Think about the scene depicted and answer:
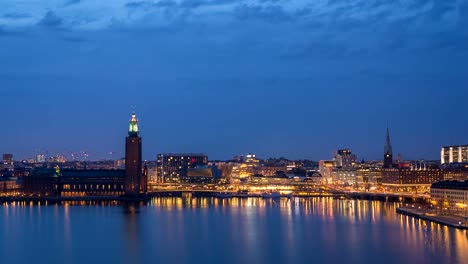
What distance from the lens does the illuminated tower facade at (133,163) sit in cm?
5153

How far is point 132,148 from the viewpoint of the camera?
52469mm

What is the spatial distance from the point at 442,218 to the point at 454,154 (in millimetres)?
53192

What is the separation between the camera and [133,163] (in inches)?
2052

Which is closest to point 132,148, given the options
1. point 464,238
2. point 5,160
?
point 464,238

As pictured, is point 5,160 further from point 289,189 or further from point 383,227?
point 383,227

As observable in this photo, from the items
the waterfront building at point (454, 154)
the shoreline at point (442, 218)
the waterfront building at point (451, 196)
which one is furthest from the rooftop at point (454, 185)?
the waterfront building at point (454, 154)

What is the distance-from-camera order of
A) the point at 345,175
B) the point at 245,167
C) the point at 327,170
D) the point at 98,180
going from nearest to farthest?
the point at 98,180, the point at 345,175, the point at 327,170, the point at 245,167

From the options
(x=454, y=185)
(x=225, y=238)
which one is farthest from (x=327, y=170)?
(x=225, y=238)

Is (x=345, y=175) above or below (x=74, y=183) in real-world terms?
above

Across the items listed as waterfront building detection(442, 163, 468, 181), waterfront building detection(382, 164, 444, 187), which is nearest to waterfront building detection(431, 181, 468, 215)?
waterfront building detection(442, 163, 468, 181)

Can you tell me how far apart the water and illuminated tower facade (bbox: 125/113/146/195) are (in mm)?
13265

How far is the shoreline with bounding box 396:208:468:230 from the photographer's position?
28359 mm

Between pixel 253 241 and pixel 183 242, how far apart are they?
85.8 inches

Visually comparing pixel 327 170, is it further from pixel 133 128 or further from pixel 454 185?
pixel 454 185
